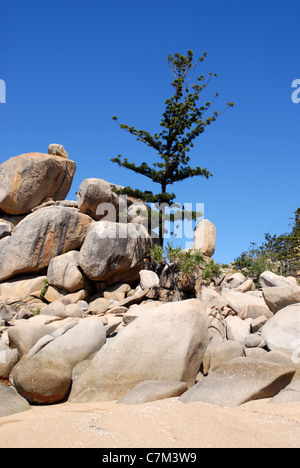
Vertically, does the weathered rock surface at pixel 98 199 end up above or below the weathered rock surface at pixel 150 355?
above

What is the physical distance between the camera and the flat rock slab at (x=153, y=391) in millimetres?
5910

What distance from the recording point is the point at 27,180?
2034 cm

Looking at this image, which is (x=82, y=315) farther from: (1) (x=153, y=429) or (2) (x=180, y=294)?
(1) (x=153, y=429)

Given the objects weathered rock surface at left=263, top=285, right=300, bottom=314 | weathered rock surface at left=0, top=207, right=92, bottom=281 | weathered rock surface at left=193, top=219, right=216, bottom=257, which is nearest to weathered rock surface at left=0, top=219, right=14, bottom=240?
weathered rock surface at left=0, top=207, right=92, bottom=281

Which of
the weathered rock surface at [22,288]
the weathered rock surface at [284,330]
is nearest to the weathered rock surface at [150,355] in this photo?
the weathered rock surface at [284,330]

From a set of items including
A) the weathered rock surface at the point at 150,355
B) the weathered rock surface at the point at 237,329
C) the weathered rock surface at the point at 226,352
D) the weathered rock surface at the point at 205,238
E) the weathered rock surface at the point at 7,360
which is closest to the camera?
the weathered rock surface at the point at 150,355

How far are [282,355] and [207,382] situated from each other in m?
1.94

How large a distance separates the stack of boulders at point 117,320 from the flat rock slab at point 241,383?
0.05 ft

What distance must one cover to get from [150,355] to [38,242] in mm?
12026

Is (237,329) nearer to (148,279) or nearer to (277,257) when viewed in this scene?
(148,279)

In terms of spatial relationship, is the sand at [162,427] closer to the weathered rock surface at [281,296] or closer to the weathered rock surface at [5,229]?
the weathered rock surface at [281,296]

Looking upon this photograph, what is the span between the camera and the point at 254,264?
18.4 metres

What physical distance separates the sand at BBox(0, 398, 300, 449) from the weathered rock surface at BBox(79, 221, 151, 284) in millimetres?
10797

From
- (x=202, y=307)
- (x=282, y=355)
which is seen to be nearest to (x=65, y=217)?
(x=202, y=307)
